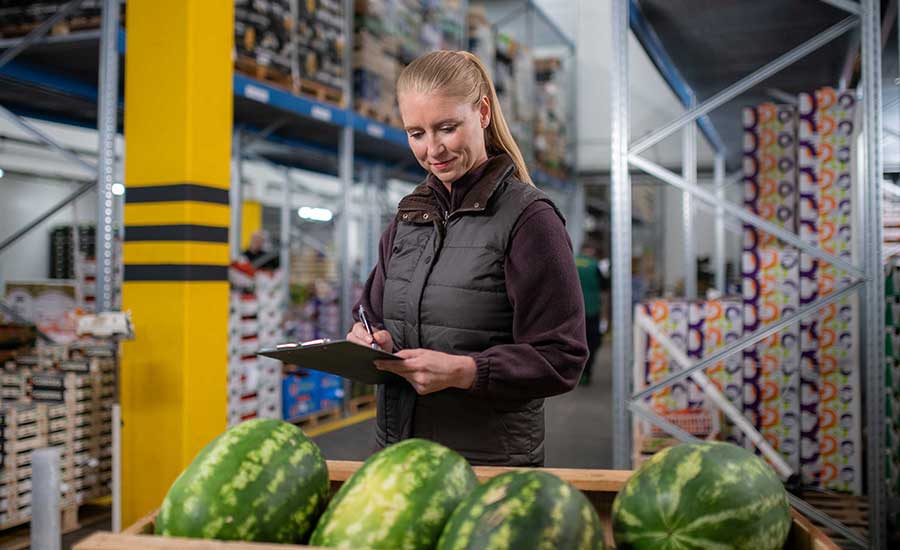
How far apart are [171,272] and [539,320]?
10.7ft

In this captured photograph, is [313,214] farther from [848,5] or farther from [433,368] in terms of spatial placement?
[433,368]

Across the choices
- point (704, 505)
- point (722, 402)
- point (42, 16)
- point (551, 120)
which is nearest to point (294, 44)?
point (42, 16)

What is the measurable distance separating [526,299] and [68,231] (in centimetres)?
1360

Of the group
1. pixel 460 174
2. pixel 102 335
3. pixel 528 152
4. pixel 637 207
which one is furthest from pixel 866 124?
pixel 637 207

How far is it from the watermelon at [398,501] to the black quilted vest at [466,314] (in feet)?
2.28

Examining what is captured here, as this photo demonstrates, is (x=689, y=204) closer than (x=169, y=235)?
No

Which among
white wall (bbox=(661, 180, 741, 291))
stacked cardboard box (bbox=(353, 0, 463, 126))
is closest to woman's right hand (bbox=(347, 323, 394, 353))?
stacked cardboard box (bbox=(353, 0, 463, 126))

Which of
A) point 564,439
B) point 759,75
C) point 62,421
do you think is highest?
point 759,75

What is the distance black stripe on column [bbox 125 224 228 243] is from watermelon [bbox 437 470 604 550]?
3747 mm

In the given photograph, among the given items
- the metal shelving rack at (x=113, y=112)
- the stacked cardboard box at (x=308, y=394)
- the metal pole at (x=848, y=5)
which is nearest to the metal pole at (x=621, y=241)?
the metal pole at (x=848, y=5)

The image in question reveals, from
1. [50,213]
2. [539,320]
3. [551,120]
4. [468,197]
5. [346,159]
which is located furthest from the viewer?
[551,120]

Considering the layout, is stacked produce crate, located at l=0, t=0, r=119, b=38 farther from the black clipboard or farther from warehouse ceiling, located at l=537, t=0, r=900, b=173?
→ the black clipboard

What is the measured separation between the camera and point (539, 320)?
5.10 feet

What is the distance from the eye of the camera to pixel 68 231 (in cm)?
1327
